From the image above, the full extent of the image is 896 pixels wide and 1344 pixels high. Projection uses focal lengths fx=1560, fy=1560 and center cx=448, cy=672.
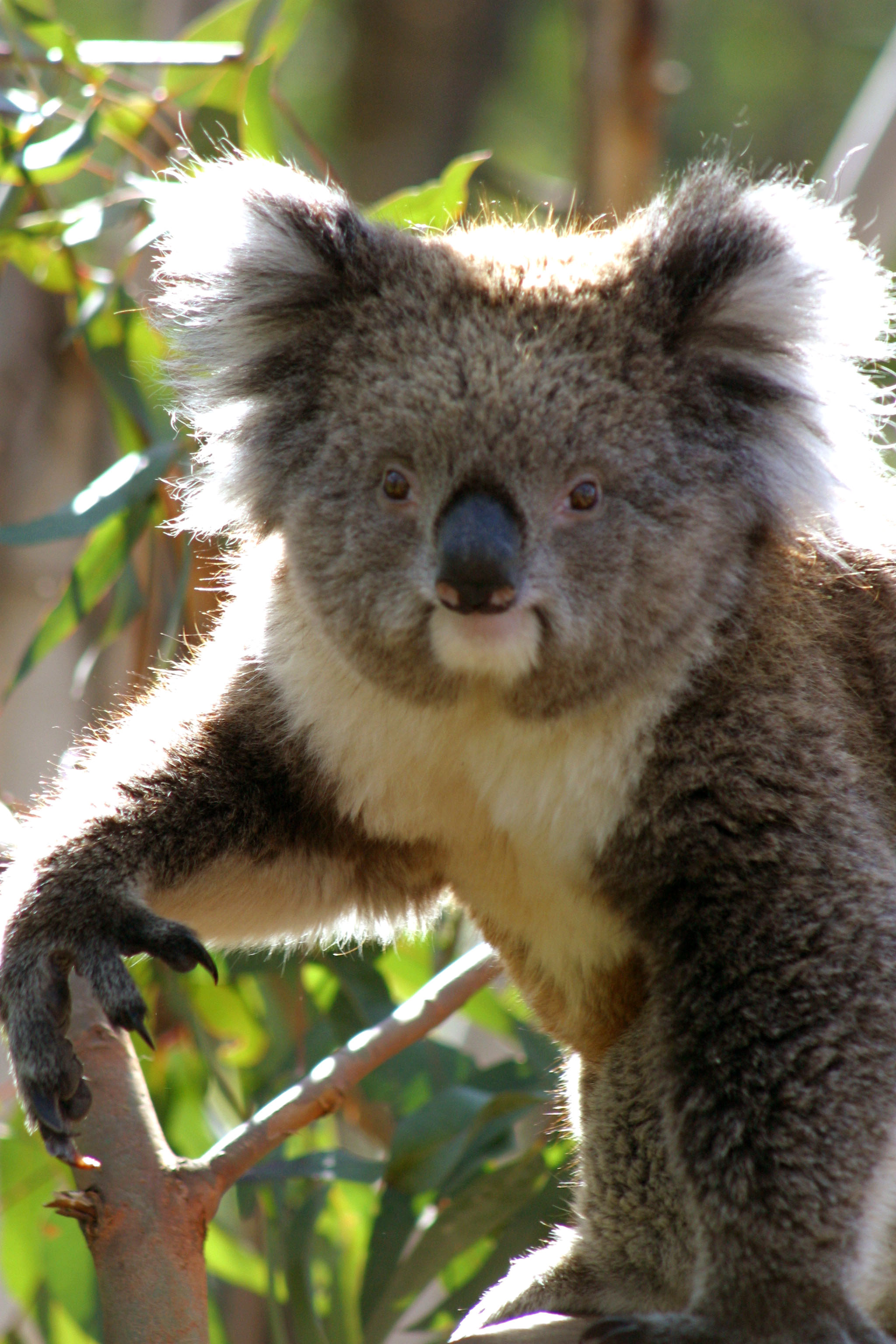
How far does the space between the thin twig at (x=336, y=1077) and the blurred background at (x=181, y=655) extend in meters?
0.36

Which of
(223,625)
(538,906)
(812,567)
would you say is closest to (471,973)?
(538,906)

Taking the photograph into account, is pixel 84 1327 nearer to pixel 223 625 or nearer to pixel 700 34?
pixel 223 625

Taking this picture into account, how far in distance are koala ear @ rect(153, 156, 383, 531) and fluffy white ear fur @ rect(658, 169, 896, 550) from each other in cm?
51

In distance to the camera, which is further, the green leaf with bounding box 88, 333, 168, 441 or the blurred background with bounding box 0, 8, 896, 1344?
the green leaf with bounding box 88, 333, 168, 441

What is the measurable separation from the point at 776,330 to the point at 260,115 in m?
1.59

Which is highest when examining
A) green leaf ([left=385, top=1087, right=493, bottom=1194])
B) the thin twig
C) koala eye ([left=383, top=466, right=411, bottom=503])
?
koala eye ([left=383, top=466, right=411, bottom=503])

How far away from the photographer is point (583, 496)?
1.93 m

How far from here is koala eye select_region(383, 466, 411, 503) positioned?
195cm

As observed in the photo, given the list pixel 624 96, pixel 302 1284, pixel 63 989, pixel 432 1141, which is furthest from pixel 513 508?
pixel 624 96

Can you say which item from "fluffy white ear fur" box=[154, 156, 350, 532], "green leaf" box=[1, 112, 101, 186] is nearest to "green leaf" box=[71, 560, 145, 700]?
"green leaf" box=[1, 112, 101, 186]

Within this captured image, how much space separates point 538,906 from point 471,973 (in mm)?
485

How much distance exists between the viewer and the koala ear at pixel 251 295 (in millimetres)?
2146

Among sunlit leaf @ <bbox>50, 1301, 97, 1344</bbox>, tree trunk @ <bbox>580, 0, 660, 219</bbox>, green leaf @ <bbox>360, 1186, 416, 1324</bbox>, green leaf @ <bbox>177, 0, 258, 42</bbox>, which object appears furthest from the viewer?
tree trunk @ <bbox>580, 0, 660, 219</bbox>

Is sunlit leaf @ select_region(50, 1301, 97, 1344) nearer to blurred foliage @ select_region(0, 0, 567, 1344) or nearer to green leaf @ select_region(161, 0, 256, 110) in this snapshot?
blurred foliage @ select_region(0, 0, 567, 1344)
